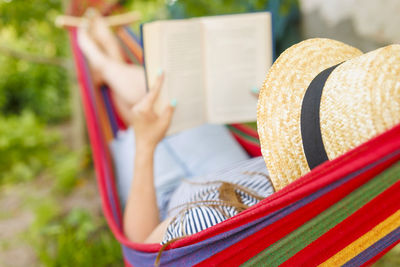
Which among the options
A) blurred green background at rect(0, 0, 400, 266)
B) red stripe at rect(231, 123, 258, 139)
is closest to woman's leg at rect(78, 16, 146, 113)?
blurred green background at rect(0, 0, 400, 266)

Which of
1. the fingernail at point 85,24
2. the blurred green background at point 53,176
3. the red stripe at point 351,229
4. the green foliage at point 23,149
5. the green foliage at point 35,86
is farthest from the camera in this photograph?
the green foliage at point 35,86

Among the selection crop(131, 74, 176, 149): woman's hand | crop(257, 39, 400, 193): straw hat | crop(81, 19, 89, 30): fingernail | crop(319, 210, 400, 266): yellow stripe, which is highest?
crop(81, 19, 89, 30): fingernail

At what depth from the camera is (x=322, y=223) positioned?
0.62 m

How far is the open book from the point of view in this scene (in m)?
1.13

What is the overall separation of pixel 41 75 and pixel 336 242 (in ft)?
15.2

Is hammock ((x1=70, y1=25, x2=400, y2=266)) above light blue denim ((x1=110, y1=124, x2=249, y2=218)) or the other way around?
above

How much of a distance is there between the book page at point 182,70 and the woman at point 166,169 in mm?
49

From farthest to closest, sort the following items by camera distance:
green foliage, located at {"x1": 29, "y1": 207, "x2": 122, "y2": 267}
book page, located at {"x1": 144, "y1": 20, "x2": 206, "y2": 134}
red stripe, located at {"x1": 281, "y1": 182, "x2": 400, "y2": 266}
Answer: green foliage, located at {"x1": 29, "y1": 207, "x2": 122, "y2": 267}, book page, located at {"x1": 144, "y1": 20, "x2": 206, "y2": 134}, red stripe, located at {"x1": 281, "y1": 182, "x2": 400, "y2": 266}

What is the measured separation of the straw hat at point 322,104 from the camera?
0.57m

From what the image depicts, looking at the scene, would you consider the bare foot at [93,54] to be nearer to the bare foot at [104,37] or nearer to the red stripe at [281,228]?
the bare foot at [104,37]

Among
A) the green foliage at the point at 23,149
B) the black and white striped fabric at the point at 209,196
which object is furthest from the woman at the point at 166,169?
the green foliage at the point at 23,149

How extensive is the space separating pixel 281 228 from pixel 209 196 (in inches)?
10.2

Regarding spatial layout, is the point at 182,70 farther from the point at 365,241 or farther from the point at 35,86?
the point at 35,86

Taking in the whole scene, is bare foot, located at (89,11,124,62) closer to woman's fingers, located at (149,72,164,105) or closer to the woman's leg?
the woman's leg
